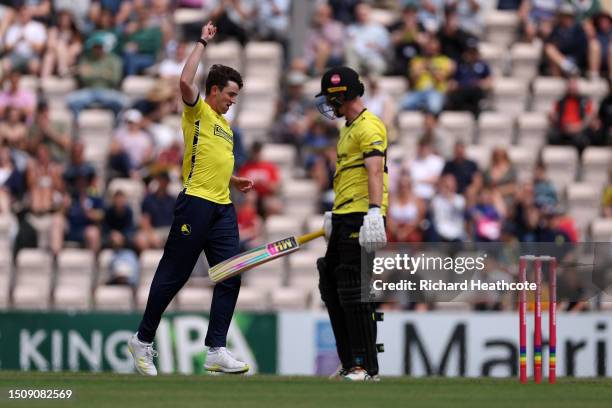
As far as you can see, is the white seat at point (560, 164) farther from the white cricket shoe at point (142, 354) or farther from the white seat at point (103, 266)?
the white cricket shoe at point (142, 354)

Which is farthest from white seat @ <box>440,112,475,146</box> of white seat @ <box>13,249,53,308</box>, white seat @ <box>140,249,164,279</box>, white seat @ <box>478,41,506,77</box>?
white seat @ <box>13,249,53,308</box>

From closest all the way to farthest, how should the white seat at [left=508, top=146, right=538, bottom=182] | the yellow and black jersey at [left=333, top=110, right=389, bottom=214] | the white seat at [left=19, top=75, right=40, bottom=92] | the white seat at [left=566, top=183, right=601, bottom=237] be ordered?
the yellow and black jersey at [left=333, top=110, right=389, bottom=214] → the white seat at [left=566, top=183, right=601, bottom=237] → the white seat at [left=508, top=146, right=538, bottom=182] → the white seat at [left=19, top=75, right=40, bottom=92]

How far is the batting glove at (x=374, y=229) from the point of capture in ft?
34.5

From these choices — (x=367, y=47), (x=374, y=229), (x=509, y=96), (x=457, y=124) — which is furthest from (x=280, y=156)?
(x=374, y=229)

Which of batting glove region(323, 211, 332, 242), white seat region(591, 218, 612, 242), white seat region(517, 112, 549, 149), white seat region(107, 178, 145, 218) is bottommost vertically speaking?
white seat region(591, 218, 612, 242)

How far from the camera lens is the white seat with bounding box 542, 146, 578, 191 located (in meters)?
18.5

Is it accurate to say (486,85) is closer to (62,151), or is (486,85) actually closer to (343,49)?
(343,49)

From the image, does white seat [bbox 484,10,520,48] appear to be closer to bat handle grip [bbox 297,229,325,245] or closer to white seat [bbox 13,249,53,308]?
white seat [bbox 13,249,53,308]

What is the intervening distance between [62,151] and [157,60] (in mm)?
2055

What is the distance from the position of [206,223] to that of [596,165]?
8.55 m

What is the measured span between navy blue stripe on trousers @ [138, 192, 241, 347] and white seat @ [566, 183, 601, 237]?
300 inches

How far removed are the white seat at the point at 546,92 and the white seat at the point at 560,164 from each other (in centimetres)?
86

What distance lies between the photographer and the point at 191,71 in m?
10.6

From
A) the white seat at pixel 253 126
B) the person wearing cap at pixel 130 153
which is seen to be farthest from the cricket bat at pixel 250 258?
the white seat at pixel 253 126
